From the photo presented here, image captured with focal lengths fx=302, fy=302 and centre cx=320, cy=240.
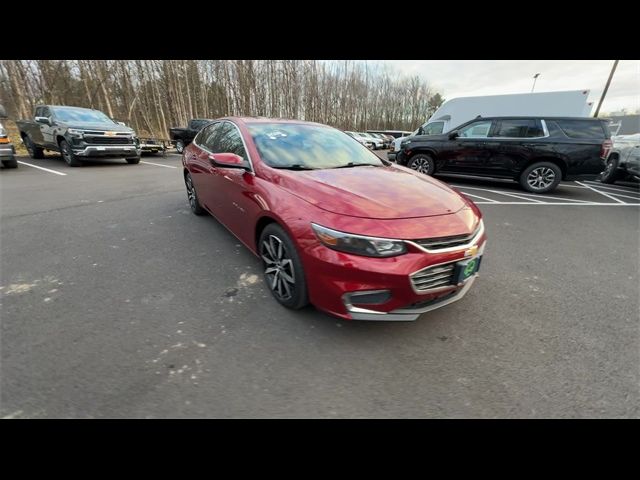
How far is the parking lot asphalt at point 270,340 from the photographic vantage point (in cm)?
182

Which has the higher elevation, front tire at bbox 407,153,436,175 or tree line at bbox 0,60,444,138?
tree line at bbox 0,60,444,138

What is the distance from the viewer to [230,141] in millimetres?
3686

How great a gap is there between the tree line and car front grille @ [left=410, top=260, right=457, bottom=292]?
73.5 feet

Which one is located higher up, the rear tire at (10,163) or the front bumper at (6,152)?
the front bumper at (6,152)

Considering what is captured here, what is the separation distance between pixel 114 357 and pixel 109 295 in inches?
37.2

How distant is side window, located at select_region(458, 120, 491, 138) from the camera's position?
7984 millimetres

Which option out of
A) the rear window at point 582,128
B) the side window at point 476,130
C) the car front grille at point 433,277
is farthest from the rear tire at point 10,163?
the rear window at point 582,128

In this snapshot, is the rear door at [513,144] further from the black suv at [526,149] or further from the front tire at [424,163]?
the front tire at [424,163]

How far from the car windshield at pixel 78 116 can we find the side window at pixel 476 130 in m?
11.7

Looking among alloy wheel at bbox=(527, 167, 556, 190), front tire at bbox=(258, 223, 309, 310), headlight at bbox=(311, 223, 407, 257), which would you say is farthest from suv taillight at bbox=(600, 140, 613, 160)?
front tire at bbox=(258, 223, 309, 310)

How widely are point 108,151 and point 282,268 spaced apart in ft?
33.3

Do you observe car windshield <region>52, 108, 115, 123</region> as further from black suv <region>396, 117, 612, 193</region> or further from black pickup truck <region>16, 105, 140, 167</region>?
black suv <region>396, 117, 612, 193</region>
